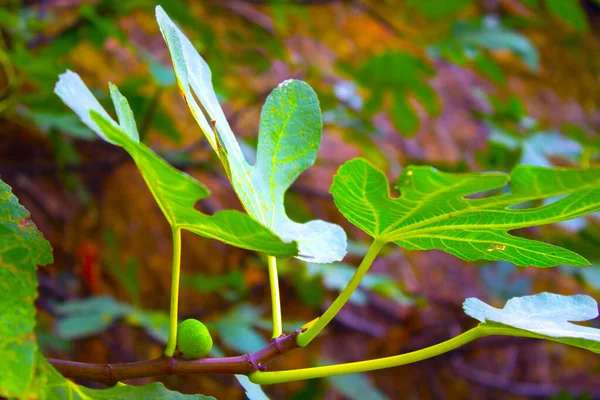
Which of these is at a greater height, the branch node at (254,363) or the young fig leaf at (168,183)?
A: the young fig leaf at (168,183)

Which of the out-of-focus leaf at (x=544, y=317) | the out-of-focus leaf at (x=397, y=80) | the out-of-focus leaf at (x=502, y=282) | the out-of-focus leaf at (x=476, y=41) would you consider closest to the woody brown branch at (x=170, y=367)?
the out-of-focus leaf at (x=544, y=317)

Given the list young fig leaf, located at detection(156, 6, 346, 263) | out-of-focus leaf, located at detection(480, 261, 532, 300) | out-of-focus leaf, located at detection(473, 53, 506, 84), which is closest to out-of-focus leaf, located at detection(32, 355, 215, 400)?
young fig leaf, located at detection(156, 6, 346, 263)

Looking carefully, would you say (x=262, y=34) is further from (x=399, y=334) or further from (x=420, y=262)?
(x=420, y=262)

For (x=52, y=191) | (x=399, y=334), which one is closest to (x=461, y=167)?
(x=399, y=334)

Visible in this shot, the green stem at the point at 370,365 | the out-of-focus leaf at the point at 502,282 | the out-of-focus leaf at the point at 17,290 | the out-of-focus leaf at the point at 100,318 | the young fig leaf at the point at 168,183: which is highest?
the young fig leaf at the point at 168,183

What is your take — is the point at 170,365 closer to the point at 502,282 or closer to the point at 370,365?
the point at 370,365

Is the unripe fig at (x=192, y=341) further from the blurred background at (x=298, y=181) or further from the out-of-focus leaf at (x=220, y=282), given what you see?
the out-of-focus leaf at (x=220, y=282)
